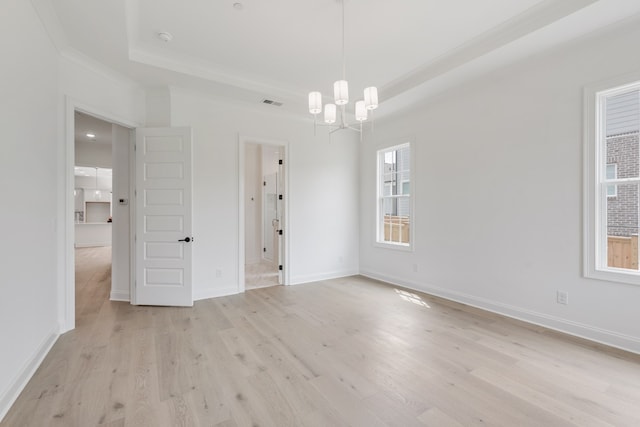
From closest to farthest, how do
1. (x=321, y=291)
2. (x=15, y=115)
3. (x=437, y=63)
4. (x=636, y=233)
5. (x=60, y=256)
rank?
(x=15, y=115), (x=636, y=233), (x=60, y=256), (x=437, y=63), (x=321, y=291)

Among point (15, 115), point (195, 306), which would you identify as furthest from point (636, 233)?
point (15, 115)

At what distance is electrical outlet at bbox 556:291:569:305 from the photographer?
3029 millimetres

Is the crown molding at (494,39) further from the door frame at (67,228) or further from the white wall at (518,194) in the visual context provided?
the door frame at (67,228)

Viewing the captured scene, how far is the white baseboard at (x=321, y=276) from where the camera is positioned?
5074mm

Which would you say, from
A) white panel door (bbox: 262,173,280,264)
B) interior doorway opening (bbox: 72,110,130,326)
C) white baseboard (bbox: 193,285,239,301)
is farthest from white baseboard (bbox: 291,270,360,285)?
interior doorway opening (bbox: 72,110,130,326)

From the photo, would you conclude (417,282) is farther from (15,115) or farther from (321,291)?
(15,115)

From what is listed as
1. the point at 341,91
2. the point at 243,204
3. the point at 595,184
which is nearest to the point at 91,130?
the point at 243,204

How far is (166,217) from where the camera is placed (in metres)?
3.85

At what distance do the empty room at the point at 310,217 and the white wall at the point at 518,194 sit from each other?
22mm

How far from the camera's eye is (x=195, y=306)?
3.89 m

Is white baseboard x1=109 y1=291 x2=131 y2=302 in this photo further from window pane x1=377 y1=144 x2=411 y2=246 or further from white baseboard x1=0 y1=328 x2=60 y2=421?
window pane x1=377 y1=144 x2=411 y2=246

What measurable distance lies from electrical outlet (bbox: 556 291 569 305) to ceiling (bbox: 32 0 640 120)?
8.30 feet

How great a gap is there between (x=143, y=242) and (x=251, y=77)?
2613mm

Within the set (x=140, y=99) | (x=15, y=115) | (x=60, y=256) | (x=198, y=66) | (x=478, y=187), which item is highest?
(x=198, y=66)
